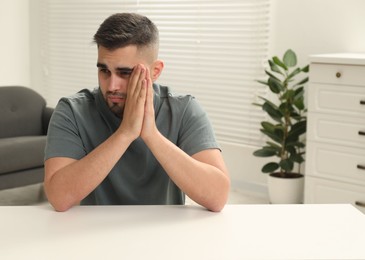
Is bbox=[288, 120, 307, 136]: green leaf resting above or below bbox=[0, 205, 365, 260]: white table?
below

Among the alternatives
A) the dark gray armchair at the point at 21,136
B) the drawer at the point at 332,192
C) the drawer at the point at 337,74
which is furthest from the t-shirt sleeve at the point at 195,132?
the dark gray armchair at the point at 21,136

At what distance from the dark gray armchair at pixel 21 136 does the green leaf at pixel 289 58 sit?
1856 millimetres

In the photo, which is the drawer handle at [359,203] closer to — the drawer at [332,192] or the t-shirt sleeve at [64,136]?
the drawer at [332,192]

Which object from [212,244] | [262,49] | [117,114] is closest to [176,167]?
[117,114]

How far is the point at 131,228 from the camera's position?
147 cm

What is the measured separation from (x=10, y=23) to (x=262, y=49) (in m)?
2.91

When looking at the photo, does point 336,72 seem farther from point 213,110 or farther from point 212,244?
point 212,244

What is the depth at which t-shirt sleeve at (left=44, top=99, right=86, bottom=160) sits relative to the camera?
5.82 feet

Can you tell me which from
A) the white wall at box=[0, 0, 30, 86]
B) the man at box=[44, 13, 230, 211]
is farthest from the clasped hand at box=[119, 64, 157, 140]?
the white wall at box=[0, 0, 30, 86]

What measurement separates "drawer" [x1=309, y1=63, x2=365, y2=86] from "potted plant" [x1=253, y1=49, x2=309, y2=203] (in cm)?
31

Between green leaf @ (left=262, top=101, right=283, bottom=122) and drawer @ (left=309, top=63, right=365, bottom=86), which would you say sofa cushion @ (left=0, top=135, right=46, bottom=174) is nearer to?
green leaf @ (left=262, top=101, right=283, bottom=122)

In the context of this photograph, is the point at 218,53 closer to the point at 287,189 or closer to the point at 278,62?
the point at 278,62

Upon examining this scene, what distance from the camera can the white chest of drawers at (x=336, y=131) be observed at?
3561mm

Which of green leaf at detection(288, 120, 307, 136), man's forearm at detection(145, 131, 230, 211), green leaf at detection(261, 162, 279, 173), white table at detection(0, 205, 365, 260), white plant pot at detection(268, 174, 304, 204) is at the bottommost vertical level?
white plant pot at detection(268, 174, 304, 204)
